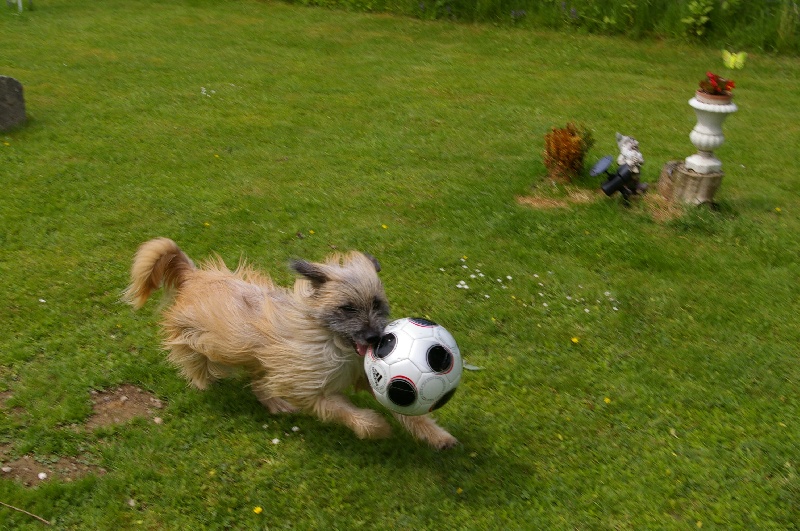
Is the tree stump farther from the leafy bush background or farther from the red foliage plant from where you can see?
the leafy bush background

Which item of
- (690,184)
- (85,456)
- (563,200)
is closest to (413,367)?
(85,456)

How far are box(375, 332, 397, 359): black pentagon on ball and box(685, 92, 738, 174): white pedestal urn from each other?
5.44 metres

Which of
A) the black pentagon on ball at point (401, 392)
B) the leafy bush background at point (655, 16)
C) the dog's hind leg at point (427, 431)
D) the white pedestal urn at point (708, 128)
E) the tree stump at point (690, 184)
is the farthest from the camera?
the leafy bush background at point (655, 16)

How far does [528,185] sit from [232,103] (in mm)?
5106

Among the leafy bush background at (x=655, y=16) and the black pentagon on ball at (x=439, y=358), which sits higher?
the leafy bush background at (x=655, y=16)

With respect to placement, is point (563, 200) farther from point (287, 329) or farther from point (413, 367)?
point (413, 367)

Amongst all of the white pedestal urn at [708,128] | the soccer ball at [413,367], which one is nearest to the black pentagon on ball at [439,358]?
the soccer ball at [413,367]

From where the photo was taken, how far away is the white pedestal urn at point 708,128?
818cm

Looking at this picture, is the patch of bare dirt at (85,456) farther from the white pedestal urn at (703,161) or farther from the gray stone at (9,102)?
the white pedestal urn at (703,161)

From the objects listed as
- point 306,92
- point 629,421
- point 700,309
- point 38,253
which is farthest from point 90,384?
point 306,92

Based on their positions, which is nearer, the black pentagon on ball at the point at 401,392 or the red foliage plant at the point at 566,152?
the black pentagon on ball at the point at 401,392

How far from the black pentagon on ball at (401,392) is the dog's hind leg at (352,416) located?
0.96 feet

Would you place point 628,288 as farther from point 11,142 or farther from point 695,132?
point 11,142

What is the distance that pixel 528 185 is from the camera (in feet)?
29.8
